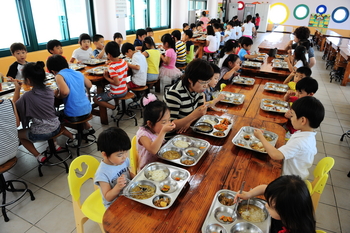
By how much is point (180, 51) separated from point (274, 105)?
11.4 ft

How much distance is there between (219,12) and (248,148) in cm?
1646

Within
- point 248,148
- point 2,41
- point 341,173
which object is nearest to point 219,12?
point 2,41

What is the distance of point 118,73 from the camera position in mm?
3689

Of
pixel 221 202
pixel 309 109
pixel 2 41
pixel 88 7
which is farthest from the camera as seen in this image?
pixel 88 7

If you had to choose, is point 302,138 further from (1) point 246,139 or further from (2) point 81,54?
(2) point 81,54

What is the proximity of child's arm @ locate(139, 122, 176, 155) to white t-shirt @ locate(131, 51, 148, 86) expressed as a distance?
103 inches

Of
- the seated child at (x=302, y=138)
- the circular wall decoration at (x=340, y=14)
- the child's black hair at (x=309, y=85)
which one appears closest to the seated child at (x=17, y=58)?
the seated child at (x=302, y=138)

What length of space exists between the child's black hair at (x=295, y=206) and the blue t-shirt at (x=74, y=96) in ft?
8.96

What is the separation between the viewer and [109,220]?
4.09ft

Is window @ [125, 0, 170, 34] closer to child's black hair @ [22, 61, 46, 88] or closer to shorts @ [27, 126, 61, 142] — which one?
child's black hair @ [22, 61, 46, 88]

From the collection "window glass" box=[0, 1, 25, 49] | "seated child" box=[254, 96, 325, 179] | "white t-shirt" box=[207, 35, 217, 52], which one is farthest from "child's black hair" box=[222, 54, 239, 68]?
"window glass" box=[0, 1, 25, 49]

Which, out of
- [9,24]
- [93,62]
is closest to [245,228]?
[93,62]

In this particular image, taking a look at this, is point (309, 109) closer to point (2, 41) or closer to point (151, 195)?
point (151, 195)

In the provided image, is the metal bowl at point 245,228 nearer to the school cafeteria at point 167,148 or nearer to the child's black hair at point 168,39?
the school cafeteria at point 167,148
